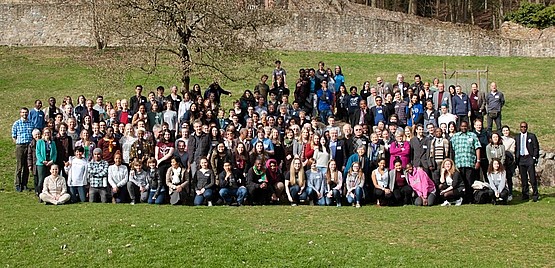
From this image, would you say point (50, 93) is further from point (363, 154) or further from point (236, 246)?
point (236, 246)

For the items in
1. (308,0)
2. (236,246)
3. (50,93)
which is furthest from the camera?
(308,0)

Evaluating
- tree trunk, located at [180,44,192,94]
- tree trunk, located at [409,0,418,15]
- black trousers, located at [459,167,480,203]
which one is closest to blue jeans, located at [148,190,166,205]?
tree trunk, located at [180,44,192,94]

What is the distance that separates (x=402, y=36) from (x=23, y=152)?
84.9 ft

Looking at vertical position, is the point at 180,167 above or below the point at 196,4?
below

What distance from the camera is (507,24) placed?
145ft

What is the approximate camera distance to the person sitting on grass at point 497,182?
15531 millimetres

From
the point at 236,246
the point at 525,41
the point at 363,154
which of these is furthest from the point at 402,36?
the point at 236,246

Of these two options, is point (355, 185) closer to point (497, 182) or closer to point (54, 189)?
point (497, 182)

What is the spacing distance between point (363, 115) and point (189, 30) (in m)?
5.31

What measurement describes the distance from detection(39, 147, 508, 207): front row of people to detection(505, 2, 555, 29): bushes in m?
30.1

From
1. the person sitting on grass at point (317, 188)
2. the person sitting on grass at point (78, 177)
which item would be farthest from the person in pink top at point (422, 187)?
the person sitting on grass at point (78, 177)

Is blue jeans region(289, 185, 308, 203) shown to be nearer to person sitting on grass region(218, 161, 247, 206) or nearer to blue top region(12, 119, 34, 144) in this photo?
person sitting on grass region(218, 161, 247, 206)

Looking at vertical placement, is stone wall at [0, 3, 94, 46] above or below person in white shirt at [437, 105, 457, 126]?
above

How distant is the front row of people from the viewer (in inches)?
607
